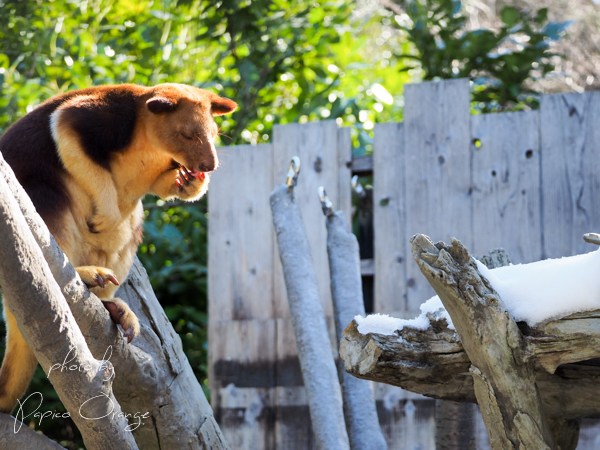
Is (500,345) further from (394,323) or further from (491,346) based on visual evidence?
(394,323)

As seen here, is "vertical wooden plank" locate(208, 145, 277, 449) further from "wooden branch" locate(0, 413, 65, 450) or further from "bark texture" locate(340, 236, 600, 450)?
"bark texture" locate(340, 236, 600, 450)

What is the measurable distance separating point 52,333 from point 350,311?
1.29m

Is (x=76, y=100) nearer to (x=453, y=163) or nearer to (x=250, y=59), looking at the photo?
(x=453, y=163)

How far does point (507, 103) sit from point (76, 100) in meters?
2.82

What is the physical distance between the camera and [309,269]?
2.19 metres

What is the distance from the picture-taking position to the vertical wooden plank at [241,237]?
3.06m

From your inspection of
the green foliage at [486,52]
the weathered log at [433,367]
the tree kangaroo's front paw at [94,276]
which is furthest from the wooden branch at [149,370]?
the green foliage at [486,52]

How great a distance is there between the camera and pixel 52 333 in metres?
1.12

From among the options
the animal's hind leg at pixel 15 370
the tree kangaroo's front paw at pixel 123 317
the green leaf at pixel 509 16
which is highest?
the green leaf at pixel 509 16

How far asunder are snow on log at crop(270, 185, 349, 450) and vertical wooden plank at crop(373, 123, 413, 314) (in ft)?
2.54

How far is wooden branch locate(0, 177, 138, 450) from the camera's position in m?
1.01

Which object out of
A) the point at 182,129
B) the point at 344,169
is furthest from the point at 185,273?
the point at 182,129

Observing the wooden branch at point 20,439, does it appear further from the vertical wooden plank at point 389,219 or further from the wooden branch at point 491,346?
the vertical wooden plank at point 389,219

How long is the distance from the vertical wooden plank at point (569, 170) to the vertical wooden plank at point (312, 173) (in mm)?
898
